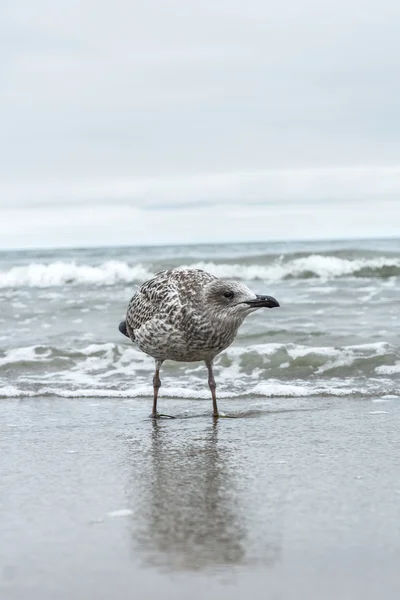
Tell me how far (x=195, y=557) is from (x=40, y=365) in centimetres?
689

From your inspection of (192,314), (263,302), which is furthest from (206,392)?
(263,302)

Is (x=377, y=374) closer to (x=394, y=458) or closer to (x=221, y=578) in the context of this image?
(x=394, y=458)

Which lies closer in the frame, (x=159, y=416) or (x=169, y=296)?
(x=169, y=296)

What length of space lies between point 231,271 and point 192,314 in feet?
73.4

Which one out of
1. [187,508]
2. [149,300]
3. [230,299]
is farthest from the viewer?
[149,300]

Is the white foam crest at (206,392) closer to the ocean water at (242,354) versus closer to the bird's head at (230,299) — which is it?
the ocean water at (242,354)

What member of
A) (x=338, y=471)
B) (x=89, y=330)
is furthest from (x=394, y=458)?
(x=89, y=330)

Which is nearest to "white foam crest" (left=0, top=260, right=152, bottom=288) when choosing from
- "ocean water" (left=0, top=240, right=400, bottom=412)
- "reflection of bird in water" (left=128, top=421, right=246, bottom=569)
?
"ocean water" (left=0, top=240, right=400, bottom=412)

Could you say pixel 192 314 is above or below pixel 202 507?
above

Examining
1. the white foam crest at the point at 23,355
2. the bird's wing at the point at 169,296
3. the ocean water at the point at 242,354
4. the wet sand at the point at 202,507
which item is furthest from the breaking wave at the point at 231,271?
the wet sand at the point at 202,507

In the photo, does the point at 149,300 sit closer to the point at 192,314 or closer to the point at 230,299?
the point at 192,314

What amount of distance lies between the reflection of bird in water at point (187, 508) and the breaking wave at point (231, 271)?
19.3 metres

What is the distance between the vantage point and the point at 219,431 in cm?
627

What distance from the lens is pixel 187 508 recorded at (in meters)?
4.15
